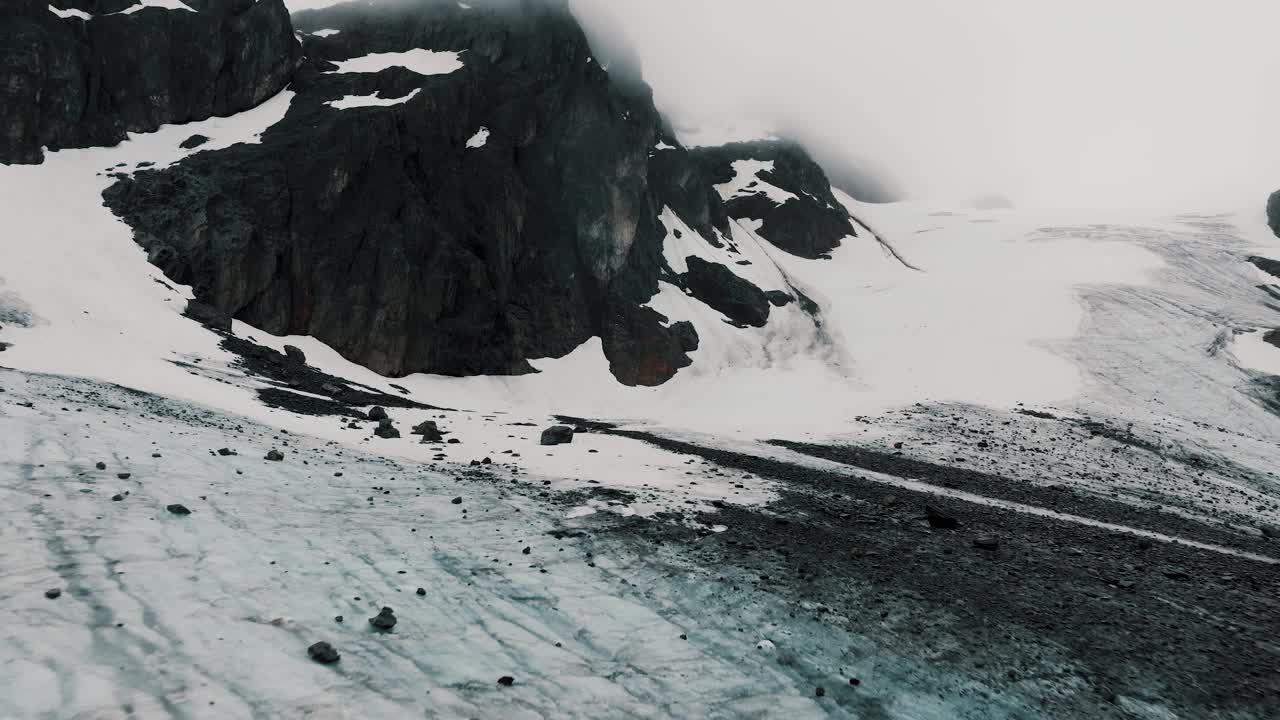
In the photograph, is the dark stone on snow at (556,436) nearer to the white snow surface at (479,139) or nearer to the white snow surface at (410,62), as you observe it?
the white snow surface at (479,139)

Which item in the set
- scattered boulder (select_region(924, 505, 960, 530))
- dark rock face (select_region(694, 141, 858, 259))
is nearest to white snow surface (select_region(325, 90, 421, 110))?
dark rock face (select_region(694, 141, 858, 259))

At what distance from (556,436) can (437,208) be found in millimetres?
33979

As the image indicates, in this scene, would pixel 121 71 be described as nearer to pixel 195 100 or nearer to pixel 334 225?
pixel 195 100

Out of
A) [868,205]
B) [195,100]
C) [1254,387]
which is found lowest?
[1254,387]

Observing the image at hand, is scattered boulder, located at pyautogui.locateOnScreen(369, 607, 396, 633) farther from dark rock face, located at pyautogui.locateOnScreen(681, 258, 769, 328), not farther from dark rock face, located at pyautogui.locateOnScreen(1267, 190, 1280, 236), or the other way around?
dark rock face, located at pyautogui.locateOnScreen(1267, 190, 1280, 236)

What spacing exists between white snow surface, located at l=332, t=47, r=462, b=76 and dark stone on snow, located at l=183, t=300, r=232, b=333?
28346 mm

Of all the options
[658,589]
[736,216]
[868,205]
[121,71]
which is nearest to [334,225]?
[121,71]

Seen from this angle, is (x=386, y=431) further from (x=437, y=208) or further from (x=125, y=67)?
(x=125, y=67)

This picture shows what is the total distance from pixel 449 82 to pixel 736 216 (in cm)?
5190

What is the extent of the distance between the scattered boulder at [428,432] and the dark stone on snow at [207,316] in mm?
19987

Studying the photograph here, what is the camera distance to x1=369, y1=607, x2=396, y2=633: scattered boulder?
7.10 m

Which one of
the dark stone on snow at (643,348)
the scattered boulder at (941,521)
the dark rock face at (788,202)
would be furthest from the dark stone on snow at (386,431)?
the dark rock face at (788,202)

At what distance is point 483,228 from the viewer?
51.4 m

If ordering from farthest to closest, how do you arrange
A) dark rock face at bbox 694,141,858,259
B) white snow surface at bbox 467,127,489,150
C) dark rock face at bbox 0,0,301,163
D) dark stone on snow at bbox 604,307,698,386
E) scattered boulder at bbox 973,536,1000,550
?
dark rock face at bbox 694,141,858,259
white snow surface at bbox 467,127,489,150
dark stone on snow at bbox 604,307,698,386
dark rock face at bbox 0,0,301,163
scattered boulder at bbox 973,536,1000,550
